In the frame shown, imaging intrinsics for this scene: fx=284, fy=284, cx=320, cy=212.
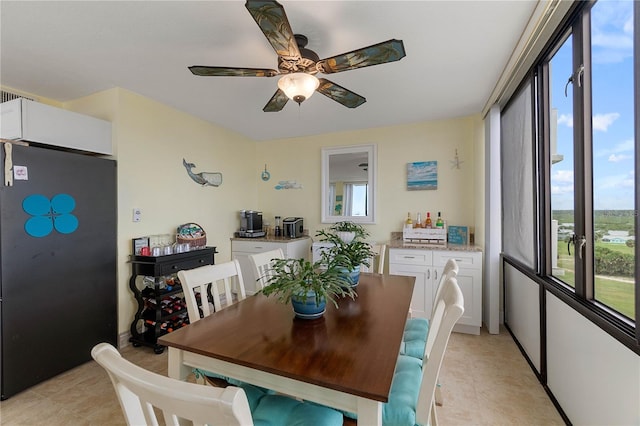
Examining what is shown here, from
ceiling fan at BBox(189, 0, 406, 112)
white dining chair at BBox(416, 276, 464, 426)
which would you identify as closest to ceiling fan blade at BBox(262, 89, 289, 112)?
ceiling fan at BBox(189, 0, 406, 112)

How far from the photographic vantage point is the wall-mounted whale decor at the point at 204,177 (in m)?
3.32

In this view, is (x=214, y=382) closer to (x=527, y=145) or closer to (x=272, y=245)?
(x=272, y=245)

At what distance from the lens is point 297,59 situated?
162 centimetres

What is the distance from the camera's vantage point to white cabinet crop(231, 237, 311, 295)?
3691 millimetres

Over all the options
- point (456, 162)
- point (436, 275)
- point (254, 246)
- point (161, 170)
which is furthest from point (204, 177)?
point (456, 162)

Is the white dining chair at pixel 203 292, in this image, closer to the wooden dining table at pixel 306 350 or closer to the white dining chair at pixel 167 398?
the wooden dining table at pixel 306 350

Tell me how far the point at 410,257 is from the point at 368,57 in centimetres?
223

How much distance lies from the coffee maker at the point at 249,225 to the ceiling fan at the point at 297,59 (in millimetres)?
2333

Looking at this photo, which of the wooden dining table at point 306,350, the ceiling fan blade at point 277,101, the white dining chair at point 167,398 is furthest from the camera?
the ceiling fan blade at point 277,101

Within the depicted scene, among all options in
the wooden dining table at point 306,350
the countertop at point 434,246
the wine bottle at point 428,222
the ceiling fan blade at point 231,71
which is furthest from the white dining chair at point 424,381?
the wine bottle at point 428,222

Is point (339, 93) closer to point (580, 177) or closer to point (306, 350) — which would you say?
point (580, 177)

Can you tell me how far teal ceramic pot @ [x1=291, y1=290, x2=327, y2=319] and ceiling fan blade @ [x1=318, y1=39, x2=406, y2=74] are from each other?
1.24m

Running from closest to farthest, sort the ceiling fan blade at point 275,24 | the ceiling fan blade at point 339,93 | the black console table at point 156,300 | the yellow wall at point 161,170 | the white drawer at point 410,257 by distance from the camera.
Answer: the ceiling fan blade at point 275,24 → the ceiling fan blade at point 339,93 → the black console table at point 156,300 → the yellow wall at point 161,170 → the white drawer at point 410,257

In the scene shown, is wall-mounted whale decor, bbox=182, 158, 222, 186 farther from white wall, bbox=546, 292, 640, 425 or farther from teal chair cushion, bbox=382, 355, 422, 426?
white wall, bbox=546, 292, 640, 425
